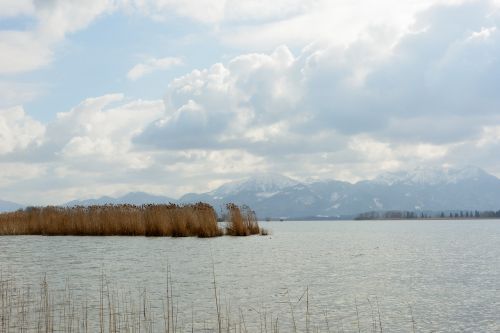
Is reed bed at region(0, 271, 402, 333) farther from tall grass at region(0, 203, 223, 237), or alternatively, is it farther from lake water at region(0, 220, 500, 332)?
tall grass at region(0, 203, 223, 237)

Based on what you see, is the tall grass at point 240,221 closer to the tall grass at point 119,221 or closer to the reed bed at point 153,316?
the tall grass at point 119,221

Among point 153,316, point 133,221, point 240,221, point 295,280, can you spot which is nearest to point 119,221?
point 133,221

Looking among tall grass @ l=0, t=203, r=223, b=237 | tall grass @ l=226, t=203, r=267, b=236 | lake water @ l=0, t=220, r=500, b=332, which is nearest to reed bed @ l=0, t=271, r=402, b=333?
lake water @ l=0, t=220, r=500, b=332

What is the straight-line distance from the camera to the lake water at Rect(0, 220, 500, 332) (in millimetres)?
16719

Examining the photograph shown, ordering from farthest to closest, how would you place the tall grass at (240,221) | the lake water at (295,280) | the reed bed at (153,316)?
the tall grass at (240,221)
the lake water at (295,280)
the reed bed at (153,316)

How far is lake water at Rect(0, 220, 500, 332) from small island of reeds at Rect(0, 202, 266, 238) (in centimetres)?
891

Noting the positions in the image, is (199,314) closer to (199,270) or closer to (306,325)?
(306,325)

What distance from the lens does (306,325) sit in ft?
48.9

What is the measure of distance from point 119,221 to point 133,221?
1500mm

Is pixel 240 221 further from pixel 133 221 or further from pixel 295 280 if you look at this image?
pixel 295 280

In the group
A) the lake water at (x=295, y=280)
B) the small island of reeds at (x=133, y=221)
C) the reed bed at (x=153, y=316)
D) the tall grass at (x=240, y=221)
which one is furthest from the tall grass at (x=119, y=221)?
the reed bed at (x=153, y=316)

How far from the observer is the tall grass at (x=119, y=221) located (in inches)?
1951

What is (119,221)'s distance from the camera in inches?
2019

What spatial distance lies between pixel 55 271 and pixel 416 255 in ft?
79.2
